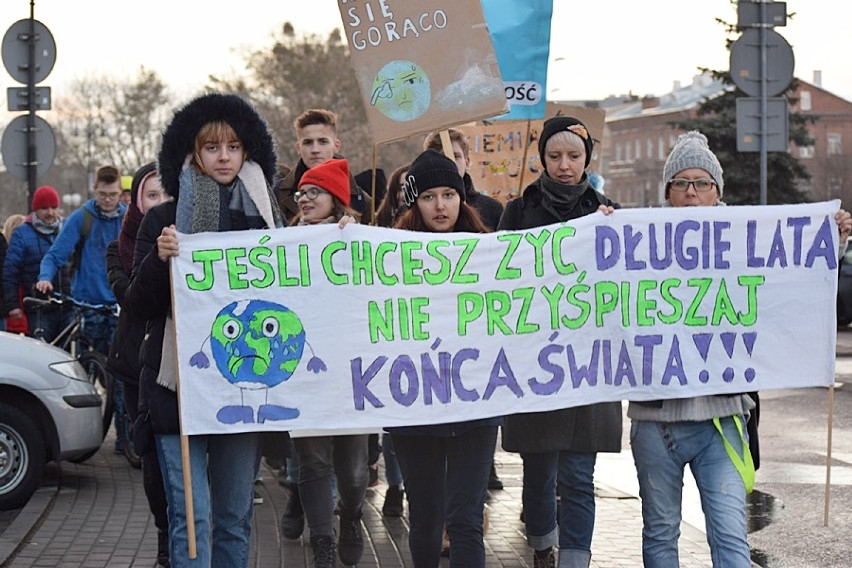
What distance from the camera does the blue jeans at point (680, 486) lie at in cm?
551

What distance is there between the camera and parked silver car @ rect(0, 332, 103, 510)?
352 inches

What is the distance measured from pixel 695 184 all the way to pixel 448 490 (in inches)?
63.5

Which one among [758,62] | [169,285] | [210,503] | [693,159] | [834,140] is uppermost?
[834,140]

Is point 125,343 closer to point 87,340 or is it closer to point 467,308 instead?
point 467,308

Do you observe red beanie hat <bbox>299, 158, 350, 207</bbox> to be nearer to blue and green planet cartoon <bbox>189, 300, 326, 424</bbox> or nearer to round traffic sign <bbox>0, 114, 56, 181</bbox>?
blue and green planet cartoon <bbox>189, 300, 326, 424</bbox>

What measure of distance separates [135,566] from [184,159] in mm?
2479

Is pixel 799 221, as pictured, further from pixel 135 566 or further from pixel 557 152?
pixel 135 566

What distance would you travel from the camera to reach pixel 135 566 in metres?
7.12

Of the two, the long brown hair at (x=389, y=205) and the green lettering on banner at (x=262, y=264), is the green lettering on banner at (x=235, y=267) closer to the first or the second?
the green lettering on banner at (x=262, y=264)

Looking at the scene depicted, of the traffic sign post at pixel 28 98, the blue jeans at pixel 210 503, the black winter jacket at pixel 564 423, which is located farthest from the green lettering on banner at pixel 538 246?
the traffic sign post at pixel 28 98

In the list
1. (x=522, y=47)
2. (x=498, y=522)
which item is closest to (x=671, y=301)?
(x=498, y=522)

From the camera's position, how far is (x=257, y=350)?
18.6ft

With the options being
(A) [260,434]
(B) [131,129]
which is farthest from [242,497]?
(B) [131,129]

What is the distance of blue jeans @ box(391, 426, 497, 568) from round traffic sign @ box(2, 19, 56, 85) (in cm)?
1134
